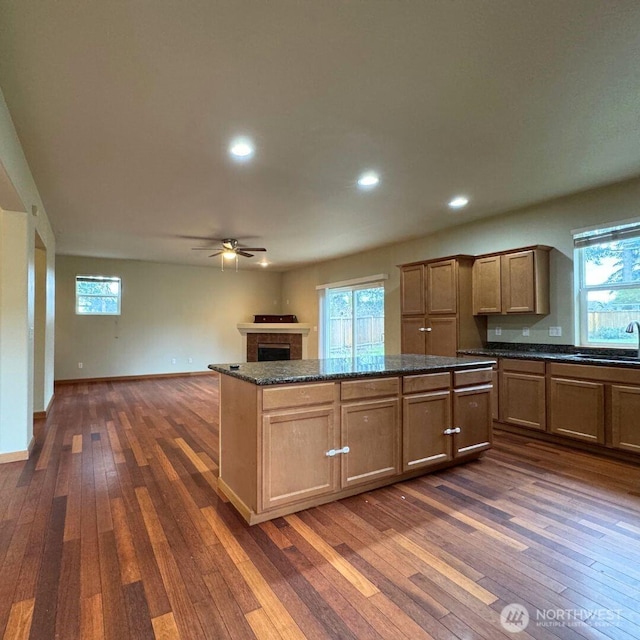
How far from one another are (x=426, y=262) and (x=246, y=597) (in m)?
4.52

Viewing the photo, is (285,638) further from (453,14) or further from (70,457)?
(70,457)

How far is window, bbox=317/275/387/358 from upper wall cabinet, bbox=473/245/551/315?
2.27 meters

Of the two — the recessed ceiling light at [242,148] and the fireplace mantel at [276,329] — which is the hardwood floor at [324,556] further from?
the fireplace mantel at [276,329]

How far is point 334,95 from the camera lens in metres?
2.37

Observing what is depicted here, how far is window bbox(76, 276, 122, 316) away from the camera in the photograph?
26.3 ft

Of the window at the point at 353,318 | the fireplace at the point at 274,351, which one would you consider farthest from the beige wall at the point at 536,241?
the fireplace at the point at 274,351

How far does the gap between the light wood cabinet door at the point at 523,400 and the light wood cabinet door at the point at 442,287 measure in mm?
1119

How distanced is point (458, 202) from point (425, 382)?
2.49m

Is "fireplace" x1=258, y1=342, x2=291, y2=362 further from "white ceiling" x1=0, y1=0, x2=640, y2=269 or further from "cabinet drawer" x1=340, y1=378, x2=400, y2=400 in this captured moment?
"cabinet drawer" x1=340, y1=378, x2=400, y2=400

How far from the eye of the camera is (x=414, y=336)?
5512mm

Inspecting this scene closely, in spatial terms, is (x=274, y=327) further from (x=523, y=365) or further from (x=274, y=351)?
(x=523, y=365)

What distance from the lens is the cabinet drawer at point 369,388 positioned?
2.62 m

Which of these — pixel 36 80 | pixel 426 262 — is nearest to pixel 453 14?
pixel 36 80

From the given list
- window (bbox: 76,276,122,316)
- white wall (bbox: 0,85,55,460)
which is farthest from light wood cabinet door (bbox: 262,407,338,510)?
window (bbox: 76,276,122,316)
